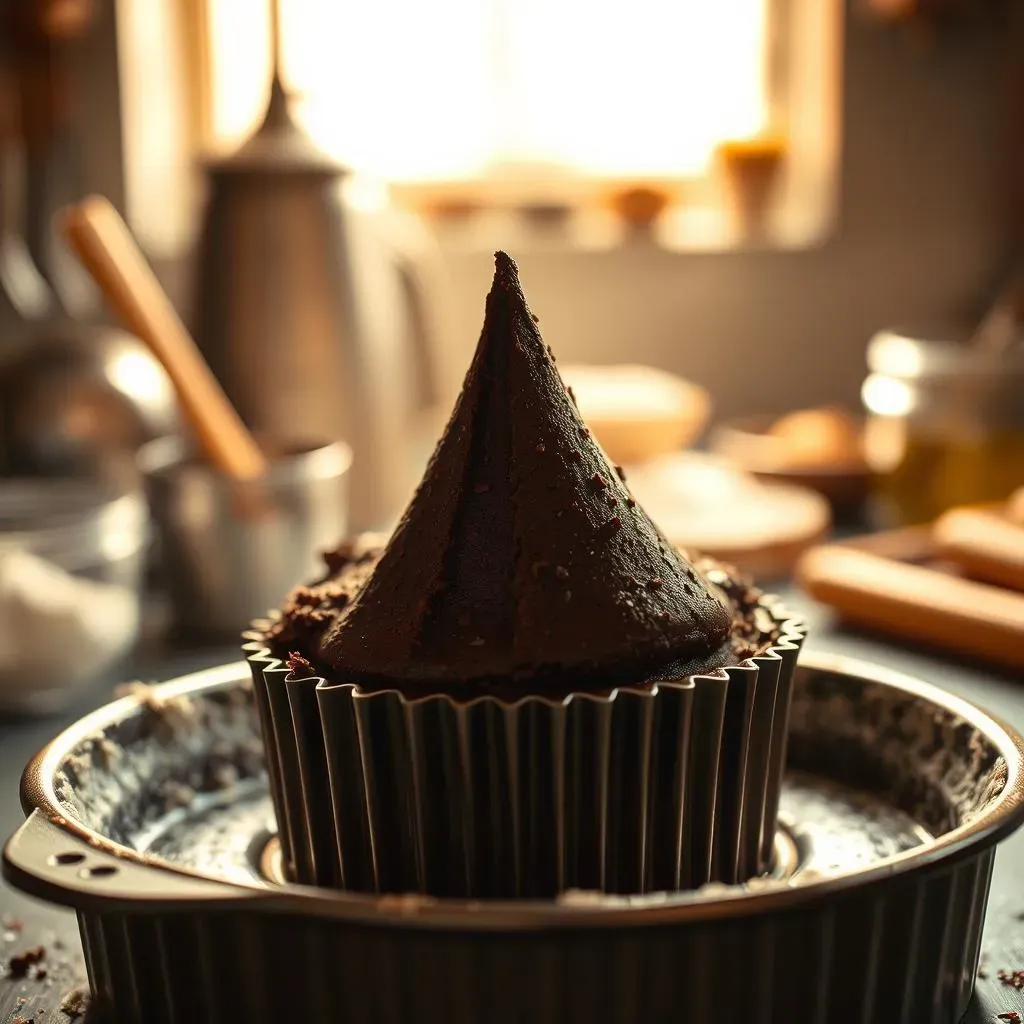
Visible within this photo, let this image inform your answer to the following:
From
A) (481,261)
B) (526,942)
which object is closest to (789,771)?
(526,942)

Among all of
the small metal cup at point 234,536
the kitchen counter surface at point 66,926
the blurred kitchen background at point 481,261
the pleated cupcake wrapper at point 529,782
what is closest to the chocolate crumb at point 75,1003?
the kitchen counter surface at point 66,926

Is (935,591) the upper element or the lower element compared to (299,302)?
lower

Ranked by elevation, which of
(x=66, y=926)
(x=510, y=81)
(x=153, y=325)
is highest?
(x=510, y=81)

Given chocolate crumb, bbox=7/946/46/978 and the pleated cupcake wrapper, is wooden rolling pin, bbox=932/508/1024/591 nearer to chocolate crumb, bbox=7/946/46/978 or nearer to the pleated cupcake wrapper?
the pleated cupcake wrapper

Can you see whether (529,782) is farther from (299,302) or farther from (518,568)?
(299,302)

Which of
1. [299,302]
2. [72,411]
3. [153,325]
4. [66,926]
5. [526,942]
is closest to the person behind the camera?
[526,942]

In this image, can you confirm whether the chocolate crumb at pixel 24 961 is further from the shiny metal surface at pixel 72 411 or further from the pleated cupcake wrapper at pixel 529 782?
the shiny metal surface at pixel 72 411
